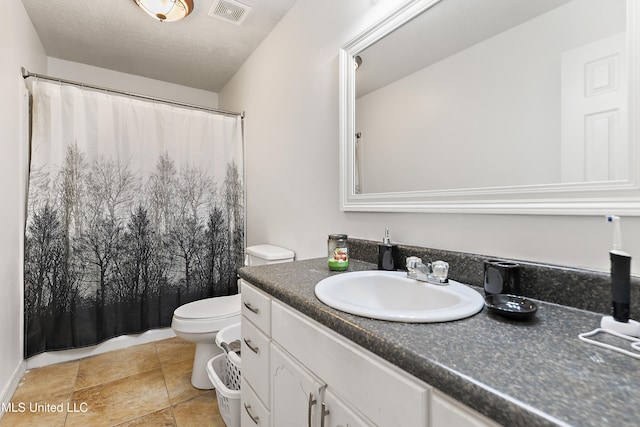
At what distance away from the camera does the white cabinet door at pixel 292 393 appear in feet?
2.28

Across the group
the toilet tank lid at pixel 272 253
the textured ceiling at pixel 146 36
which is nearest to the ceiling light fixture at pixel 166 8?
the textured ceiling at pixel 146 36

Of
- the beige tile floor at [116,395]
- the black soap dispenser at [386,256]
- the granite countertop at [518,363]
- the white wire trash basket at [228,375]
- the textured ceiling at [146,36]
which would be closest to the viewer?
the granite countertop at [518,363]

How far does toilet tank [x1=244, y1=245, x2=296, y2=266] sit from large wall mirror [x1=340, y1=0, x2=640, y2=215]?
67 centimetres

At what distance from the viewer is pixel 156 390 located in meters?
1.63

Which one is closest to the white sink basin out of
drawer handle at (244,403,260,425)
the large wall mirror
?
the large wall mirror

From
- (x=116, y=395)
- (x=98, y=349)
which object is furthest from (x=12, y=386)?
(x=116, y=395)

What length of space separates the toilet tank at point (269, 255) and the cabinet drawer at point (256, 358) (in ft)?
2.04

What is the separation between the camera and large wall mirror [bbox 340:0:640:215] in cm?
66

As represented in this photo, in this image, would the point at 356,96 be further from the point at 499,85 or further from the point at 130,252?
the point at 130,252

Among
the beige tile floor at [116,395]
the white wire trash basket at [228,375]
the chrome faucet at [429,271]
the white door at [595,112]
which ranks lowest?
the beige tile floor at [116,395]

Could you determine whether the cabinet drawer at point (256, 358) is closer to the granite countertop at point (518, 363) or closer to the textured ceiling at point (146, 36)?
the granite countertop at point (518, 363)

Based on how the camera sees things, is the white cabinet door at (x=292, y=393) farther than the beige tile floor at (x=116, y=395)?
No

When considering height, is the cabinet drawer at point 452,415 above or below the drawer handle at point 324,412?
above

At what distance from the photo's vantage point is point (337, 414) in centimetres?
64
